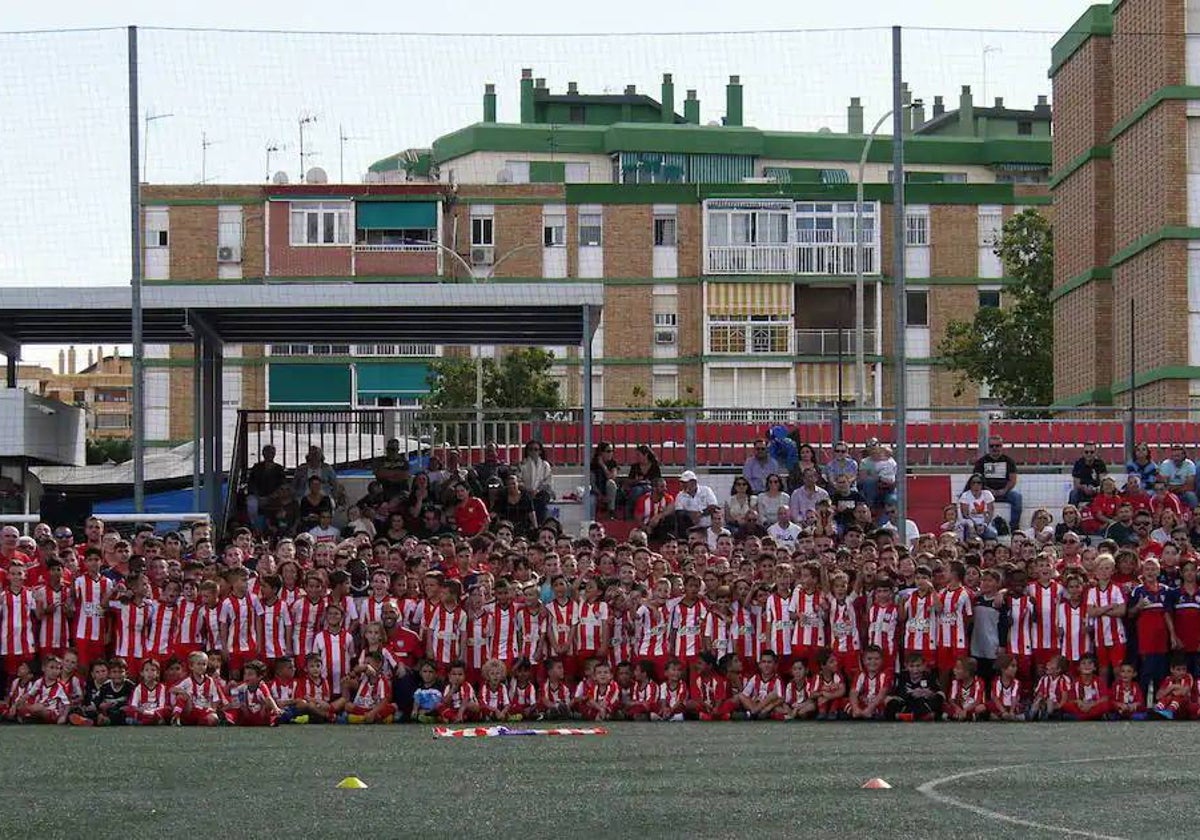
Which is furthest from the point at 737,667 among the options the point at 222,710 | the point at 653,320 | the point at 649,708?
the point at 653,320

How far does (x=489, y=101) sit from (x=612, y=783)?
9.57m

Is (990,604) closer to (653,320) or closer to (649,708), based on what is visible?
(649,708)

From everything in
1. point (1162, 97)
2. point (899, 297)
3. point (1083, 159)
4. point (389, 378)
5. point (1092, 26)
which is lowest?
point (899, 297)

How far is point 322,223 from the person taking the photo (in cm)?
5916

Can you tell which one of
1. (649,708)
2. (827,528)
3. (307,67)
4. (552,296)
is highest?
(307,67)

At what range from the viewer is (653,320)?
5784 centimetres

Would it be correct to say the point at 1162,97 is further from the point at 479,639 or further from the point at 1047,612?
the point at 479,639

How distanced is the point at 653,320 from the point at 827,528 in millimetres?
39509

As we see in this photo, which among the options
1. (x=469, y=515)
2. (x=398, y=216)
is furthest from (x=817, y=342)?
(x=469, y=515)

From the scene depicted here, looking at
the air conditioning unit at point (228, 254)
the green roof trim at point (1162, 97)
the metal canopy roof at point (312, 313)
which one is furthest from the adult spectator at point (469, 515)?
the air conditioning unit at point (228, 254)

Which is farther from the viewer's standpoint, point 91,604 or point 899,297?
point 899,297

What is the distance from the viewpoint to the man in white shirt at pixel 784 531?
18922 mm

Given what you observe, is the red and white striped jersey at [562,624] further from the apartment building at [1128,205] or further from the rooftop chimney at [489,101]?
the apartment building at [1128,205]

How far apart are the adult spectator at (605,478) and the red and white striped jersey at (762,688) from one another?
14.7ft
